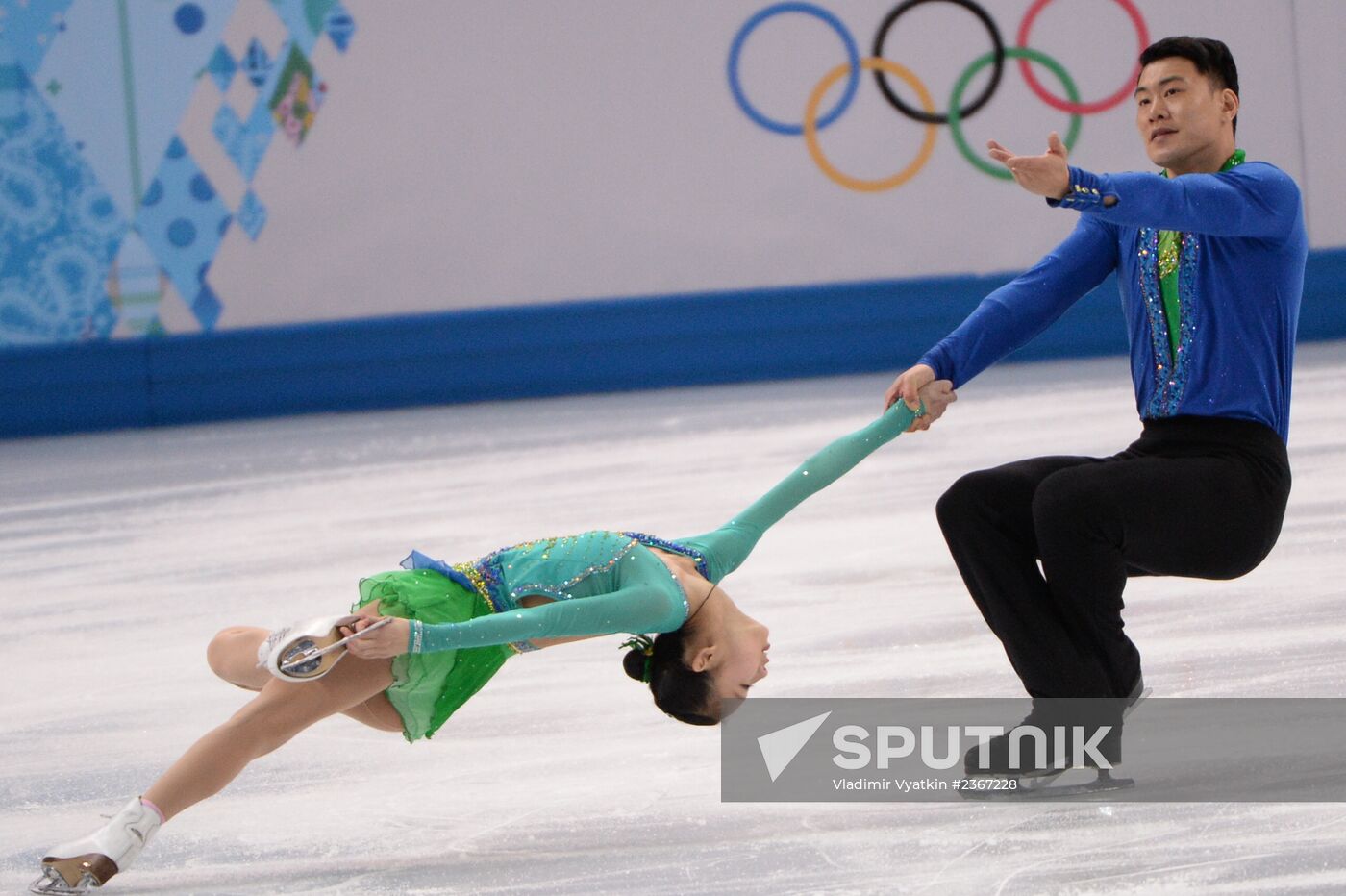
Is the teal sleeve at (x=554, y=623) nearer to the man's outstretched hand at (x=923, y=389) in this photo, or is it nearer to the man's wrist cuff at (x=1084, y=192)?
the man's outstretched hand at (x=923, y=389)

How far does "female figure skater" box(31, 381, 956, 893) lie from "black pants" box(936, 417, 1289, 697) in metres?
0.25

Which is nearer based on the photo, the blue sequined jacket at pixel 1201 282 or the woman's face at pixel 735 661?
the blue sequined jacket at pixel 1201 282

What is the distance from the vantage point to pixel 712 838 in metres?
2.15

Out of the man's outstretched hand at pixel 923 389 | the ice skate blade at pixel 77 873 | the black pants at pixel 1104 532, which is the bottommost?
the ice skate blade at pixel 77 873

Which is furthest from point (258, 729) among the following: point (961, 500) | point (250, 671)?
point (961, 500)

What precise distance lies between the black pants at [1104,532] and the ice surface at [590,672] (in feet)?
0.78

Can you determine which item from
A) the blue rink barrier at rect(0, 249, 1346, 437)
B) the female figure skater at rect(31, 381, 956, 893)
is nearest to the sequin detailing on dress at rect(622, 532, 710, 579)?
the female figure skater at rect(31, 381, 956, 893)

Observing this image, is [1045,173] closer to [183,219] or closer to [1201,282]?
[1201,282]

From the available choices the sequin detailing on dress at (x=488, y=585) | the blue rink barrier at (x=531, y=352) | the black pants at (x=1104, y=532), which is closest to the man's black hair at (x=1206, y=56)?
the black pants at (x=1104, y=532)

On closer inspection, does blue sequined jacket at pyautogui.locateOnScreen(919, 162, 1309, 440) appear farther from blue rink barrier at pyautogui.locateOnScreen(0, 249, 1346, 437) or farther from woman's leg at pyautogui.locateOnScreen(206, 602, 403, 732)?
blue rink barrier at pyautogui.locateOnScreen(0, 249, 1346, 437)

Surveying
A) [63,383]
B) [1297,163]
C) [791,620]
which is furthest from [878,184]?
[791,620]

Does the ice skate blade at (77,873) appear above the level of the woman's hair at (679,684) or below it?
below

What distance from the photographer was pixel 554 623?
204 cm

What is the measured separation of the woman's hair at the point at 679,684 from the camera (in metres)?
2.23
